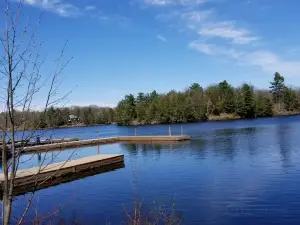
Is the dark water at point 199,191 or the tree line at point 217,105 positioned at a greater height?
the tree line at point 217,105

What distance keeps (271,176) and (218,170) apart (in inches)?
119

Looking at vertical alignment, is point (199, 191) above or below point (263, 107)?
below

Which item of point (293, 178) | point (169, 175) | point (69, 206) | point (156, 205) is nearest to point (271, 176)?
point (293, 178)

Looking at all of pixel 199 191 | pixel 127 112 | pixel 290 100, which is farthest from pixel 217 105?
pixel 199 191

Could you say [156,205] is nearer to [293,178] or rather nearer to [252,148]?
[293,178]

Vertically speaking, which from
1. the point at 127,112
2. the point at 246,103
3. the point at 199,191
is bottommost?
the point at 199,191

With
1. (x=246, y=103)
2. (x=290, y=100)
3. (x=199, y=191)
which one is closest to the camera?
(x=199, y=191)

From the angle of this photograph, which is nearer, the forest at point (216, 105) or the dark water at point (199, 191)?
the dark water at point (199, 191)

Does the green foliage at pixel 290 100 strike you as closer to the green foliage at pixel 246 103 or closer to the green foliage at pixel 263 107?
the green foliage at pixel 263 107

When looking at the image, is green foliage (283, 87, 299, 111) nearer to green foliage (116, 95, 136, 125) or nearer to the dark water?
green foliage (116, 95, 136, 125)

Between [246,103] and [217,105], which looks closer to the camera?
[246,103]

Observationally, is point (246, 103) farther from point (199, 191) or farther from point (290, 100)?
point (199, 191)

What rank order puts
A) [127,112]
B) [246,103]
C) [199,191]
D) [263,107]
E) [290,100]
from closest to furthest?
[199,191] < [246,103] < [263,107] < [290,100] < [127,112]

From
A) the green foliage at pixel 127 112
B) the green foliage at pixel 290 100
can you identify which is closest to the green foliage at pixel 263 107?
the green foliage at pixel 290 100
